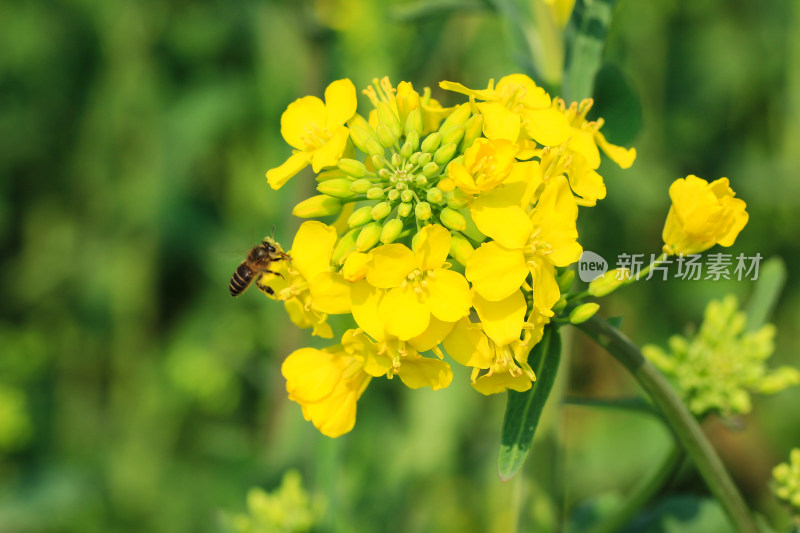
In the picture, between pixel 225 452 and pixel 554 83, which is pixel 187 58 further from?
pixel 554 83

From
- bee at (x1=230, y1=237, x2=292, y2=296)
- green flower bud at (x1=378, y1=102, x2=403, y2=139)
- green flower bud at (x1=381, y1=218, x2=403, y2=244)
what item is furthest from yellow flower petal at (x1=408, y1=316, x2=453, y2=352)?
bee at (x1=230, y1=237, x2=292, y2=296)

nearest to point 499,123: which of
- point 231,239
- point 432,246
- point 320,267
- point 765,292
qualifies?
point 432,246

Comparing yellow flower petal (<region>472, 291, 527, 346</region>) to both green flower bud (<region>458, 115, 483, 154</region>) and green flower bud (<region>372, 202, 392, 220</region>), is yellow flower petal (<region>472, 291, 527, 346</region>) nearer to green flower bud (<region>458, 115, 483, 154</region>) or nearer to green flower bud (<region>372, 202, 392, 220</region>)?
green flower bud (<region>372, 202, 392, 220</region>)

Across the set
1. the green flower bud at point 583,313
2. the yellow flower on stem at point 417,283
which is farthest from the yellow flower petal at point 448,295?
the green flower bud at point 583,313

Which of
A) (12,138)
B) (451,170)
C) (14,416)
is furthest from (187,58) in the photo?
(451,170)

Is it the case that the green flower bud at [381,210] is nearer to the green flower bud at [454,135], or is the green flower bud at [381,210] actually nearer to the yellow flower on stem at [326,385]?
the green flower bud at [454,135]

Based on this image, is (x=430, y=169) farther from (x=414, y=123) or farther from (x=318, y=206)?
(x=318, y=206)
